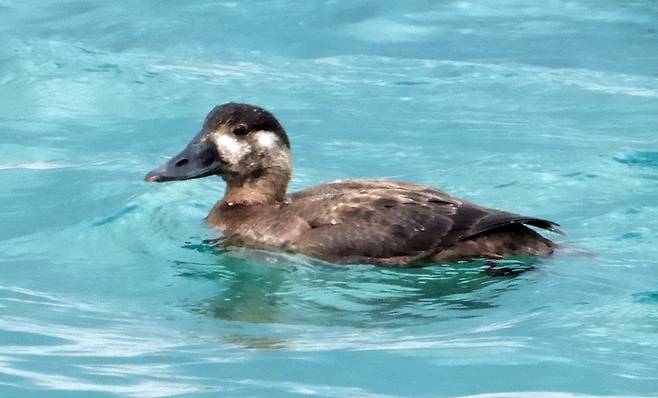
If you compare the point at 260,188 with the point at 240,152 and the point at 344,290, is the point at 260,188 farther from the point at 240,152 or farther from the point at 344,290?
the point at 344,290

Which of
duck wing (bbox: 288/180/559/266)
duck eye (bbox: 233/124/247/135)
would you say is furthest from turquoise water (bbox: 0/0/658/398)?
duck eye (bbox: 233/124/247/135)

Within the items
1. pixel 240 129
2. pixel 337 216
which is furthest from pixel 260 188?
pixel 337 216

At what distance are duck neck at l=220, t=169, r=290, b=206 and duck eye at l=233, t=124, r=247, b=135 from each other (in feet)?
1.02

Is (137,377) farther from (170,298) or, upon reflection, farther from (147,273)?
(147,273)

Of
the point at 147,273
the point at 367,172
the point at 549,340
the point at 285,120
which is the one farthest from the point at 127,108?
the point at 549,340

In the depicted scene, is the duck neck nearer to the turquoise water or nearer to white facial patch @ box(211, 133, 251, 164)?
white facial patch @ box(211, 133, 251, 164)

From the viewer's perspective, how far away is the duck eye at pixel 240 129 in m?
9.95

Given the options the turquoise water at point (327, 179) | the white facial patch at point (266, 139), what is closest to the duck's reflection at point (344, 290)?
the turquoise water at point (327, 179)

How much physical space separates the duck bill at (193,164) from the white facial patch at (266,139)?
29 cm

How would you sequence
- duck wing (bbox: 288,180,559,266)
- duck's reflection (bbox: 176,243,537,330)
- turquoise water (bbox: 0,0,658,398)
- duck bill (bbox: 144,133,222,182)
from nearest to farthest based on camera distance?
turquoise water (bbox: 0,0,658,398), duck's reflection (bbox: 176,243,537,330), duck wing (bbox: 288,180,559,266), duck bill (bbox: 144,133,222,182)

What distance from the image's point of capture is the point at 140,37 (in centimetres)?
1520

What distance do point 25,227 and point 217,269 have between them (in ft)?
5.66

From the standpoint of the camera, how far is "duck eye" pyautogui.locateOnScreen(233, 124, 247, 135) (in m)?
9.95

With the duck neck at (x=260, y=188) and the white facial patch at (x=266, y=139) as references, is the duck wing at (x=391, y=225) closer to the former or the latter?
the duck neck at (x=260, y=188)
